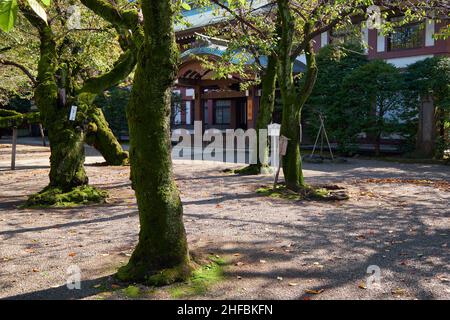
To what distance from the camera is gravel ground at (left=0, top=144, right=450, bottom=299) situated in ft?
13.4

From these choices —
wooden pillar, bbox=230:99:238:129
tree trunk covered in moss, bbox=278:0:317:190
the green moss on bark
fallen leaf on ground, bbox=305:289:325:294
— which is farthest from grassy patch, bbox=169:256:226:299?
wooden pillar, bbox=230:99:238:129

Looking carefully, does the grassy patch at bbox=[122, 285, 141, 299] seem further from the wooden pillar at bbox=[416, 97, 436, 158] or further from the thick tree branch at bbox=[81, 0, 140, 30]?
the wooden pillar at bbox=[416, 97, 436, 158]

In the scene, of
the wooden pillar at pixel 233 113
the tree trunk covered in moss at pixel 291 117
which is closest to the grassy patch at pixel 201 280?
the tree trunk covered in moss at pixel 291 117

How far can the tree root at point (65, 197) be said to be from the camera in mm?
8242

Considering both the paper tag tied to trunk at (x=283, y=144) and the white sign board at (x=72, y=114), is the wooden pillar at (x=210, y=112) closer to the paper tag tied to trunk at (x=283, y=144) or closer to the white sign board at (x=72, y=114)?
the paper tag tied to trunk at (x=283, y=144)

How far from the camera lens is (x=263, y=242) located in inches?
225

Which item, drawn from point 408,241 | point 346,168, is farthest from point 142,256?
point 346,168

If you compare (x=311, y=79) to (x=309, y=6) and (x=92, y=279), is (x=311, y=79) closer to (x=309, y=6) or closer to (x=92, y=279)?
(x=309, y=6)

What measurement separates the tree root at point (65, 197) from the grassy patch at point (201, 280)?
14.6 ft

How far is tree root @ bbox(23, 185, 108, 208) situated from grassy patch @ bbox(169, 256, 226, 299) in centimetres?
444

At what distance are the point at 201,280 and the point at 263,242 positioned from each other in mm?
1654

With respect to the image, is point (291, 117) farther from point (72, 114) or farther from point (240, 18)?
point (72, 114)

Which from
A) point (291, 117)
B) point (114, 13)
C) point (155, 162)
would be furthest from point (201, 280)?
point (291, 117)

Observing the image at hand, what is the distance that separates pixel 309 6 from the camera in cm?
1207
